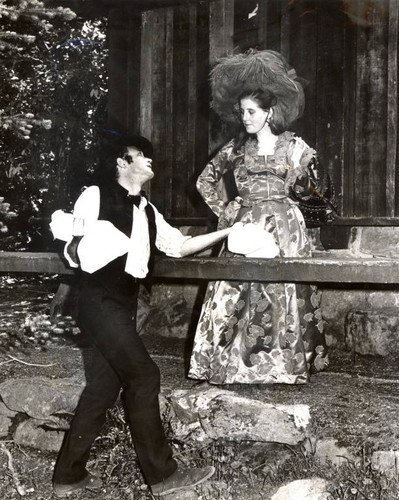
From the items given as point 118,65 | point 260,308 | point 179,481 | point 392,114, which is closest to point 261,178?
point 260,308

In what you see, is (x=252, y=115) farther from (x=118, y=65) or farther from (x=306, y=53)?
(x=118, y=65)

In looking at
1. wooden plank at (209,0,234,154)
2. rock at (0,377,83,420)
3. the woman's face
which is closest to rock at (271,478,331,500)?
rock at (0,377,83,420)

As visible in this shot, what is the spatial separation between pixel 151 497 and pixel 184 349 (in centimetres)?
242

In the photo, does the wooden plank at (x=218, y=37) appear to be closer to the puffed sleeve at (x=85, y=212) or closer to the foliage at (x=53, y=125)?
the foliage at (x=53, y=125)

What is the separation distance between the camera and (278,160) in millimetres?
4613

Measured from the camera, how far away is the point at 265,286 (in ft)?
14.9

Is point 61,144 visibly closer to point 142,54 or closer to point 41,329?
point 142,54

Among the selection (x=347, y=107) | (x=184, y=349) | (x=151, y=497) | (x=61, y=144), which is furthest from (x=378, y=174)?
(x=61, y=144)

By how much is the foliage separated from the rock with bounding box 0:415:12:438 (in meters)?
3.74

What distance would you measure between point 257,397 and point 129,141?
188 centimetres

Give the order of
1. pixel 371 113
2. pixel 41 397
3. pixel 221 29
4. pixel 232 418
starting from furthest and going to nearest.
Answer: pixel 221 29, pixel 371 113, pixel 41 397, pixel 232 418

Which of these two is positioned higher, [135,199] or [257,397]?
[135,199]

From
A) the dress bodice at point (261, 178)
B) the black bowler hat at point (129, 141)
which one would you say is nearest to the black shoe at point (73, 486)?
the black bowler hat at point (129, 141)

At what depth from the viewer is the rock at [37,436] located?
171 inches
